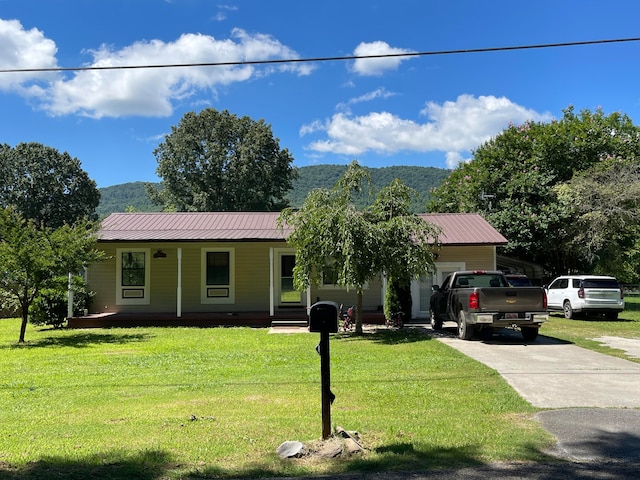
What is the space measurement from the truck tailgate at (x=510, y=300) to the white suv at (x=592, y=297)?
27.1 feet

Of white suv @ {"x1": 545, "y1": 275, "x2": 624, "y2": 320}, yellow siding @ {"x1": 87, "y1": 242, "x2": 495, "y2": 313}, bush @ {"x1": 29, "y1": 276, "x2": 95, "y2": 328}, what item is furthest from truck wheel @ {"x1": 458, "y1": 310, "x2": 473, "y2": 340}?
bush @ {"x1": 29, "y1": 276, "x2": 95, "y2": 328}

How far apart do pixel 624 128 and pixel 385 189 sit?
925 inches

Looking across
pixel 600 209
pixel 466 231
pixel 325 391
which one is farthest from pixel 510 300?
pixel 600 209

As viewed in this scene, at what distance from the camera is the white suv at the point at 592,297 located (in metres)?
19.0

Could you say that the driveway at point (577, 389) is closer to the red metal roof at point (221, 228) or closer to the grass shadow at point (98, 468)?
the grass shadow at point (98, 468)

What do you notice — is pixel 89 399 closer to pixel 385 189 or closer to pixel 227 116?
pixel 385 189

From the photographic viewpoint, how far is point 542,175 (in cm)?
2597

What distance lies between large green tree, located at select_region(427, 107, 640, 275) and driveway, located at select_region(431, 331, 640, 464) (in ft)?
42.1

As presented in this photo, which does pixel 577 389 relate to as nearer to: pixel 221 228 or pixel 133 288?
pixel 221 228

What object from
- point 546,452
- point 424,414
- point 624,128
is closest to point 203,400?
point 424,414

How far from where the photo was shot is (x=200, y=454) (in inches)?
181

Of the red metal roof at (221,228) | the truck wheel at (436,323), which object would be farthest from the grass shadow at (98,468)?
the red metal roof at (221,228)

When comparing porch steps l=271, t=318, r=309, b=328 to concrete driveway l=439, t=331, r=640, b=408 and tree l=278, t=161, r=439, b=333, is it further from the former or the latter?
concrete driveway l=439, t=331, r=640, b=408

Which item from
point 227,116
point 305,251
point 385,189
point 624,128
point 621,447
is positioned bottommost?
point 621,447
